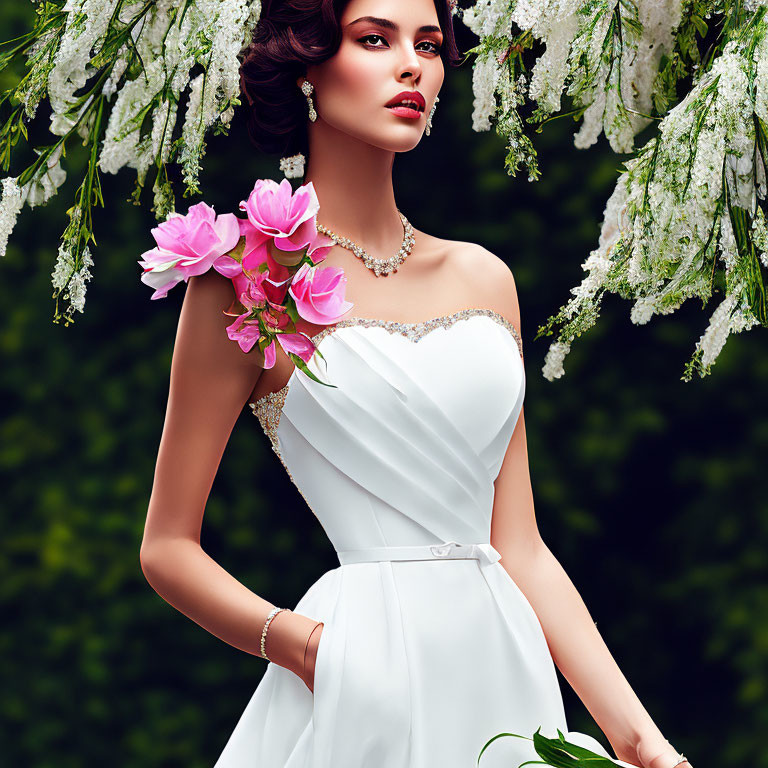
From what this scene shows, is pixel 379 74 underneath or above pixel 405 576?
above

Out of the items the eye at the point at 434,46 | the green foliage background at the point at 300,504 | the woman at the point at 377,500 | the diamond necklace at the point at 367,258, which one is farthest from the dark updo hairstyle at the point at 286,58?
the green foliage background at the point at 300,504

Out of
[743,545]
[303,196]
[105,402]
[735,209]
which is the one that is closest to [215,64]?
[303,196]

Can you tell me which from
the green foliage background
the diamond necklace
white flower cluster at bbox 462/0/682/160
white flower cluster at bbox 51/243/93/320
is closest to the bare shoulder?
the diamond necklace

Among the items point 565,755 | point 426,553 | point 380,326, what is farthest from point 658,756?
point 380,326

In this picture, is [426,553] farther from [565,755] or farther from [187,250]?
[187,250]

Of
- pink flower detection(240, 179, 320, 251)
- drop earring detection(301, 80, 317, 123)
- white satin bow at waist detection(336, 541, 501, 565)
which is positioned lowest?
white satin bow at waist detection(336, 541, 501, 565)

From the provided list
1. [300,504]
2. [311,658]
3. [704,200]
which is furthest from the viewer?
[300,504]

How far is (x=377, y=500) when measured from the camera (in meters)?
2.28

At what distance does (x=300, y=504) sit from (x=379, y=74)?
2.16 metres

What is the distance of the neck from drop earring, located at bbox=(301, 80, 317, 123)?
1.1 inches

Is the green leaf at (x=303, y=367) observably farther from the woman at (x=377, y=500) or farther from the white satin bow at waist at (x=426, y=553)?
the white satin bow at waist at (x=426, y=553)

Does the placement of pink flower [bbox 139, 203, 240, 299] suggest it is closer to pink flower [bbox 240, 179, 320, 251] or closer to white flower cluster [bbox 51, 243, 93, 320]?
pink flower [bbox 240, 179, 320, 251]

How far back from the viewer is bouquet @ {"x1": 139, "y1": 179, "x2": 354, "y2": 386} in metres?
2.17

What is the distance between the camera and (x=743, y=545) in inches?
163
